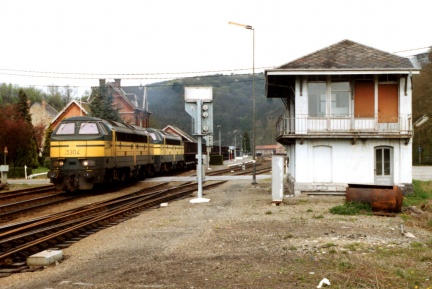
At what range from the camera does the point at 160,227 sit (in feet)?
42.2

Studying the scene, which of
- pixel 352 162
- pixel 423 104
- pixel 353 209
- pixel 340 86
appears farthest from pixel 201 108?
pixel 423 104

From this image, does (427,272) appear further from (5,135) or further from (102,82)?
(102,82)

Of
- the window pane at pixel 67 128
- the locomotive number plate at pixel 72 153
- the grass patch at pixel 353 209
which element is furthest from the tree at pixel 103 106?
the grass patch at pixel 353 209

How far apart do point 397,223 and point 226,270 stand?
6.99m

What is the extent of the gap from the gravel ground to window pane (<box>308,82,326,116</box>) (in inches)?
238

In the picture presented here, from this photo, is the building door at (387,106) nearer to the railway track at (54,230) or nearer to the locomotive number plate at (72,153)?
the railway track at (54,230)

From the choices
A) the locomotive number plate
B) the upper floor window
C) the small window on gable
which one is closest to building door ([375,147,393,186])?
the upper floor window

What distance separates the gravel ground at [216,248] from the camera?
24.3 ft

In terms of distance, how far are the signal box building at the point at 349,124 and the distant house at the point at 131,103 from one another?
146ft

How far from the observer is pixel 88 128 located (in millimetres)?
21766

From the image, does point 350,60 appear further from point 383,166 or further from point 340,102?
point 383,166

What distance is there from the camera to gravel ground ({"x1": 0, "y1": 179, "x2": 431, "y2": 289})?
Result: 740 centimetres

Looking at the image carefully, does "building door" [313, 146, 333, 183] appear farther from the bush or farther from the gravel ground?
the bush

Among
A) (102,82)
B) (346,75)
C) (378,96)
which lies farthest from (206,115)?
(102,82)
